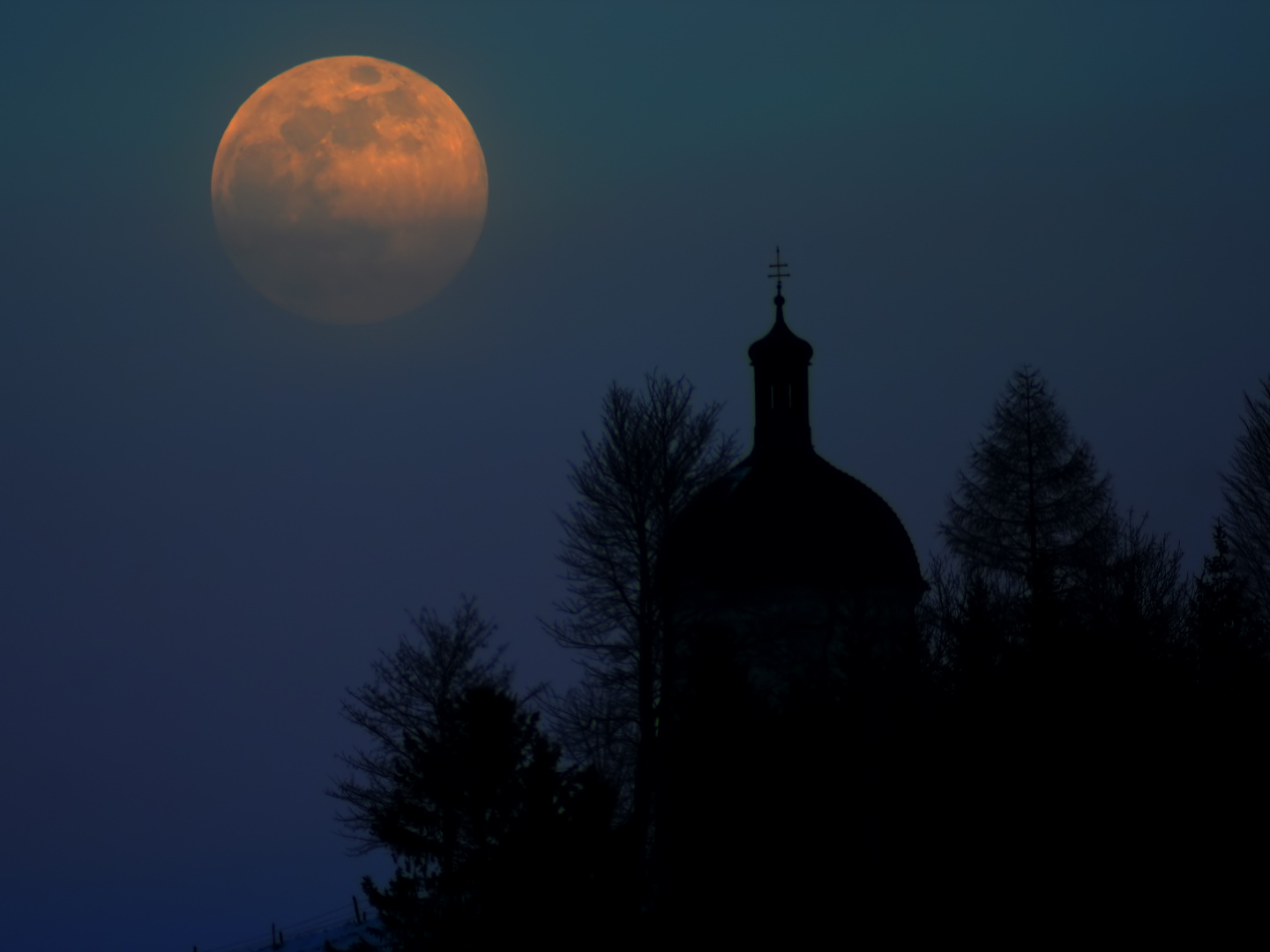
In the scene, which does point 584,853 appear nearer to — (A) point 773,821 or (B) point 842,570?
(A) point 773,821

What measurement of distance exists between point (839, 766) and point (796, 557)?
12.5 metres

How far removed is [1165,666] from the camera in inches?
813

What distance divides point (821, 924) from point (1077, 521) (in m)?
14.4

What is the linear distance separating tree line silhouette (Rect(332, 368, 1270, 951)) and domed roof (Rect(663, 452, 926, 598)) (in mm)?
6846

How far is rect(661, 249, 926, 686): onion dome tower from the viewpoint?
34.0 metres

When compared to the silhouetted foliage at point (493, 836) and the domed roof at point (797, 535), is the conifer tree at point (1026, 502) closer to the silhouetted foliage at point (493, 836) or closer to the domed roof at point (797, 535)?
the domed roof at point (797, 535)

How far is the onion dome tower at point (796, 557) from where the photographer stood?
1339 inches

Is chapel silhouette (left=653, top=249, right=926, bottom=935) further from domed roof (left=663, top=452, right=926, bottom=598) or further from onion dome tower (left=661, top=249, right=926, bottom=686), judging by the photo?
domed roof (left=663, top=452, right=926, bottom=598)

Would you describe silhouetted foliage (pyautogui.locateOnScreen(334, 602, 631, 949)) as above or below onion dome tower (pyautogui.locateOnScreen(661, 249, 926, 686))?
below

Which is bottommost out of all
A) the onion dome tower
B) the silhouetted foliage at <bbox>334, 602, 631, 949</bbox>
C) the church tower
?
the silhouetted foliage at <bbox>334, 602, 631, 949</bbox>

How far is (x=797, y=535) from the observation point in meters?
35.7

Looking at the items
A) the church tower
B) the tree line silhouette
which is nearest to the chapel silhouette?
the tree line silhouette

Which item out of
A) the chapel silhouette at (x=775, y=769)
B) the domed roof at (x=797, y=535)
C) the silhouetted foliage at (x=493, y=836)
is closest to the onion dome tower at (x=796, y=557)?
the domed roof at (x=797, y=535)

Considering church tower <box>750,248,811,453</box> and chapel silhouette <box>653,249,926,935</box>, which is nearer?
chapel silhouette <box>653,249,926,935</box>
